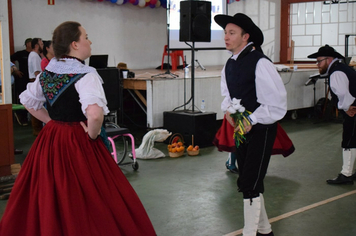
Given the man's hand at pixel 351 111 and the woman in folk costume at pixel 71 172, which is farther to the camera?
the man's hand at pixel 351 111

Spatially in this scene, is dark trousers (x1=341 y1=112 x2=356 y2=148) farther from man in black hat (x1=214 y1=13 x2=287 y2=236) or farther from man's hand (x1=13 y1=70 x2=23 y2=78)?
man's hand (x1=13 y1=70 x2=23 y2=78)

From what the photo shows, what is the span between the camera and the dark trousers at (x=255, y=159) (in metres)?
2.74

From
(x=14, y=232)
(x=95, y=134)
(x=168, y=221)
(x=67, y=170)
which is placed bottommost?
(x=168, y=221)

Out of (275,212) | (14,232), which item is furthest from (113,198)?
(275,212)

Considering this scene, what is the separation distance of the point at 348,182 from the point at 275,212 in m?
1.12

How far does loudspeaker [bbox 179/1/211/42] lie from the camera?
19.8 ft

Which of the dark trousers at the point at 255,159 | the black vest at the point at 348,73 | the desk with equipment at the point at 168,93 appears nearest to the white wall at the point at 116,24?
the desk with equipment at the point at 168,93

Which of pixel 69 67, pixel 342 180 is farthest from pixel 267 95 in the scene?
pixel 342 180

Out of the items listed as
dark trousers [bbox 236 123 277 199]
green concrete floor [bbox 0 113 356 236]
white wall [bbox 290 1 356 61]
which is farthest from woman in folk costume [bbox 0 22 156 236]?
white wall [bbox 290 1 356 61]

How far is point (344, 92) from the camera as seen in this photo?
4.16 m

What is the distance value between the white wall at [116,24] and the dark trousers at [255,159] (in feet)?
21.0

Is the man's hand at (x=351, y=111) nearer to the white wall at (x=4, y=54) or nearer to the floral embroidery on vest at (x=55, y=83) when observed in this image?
the floral embroidery on vest at (x=55, y=83)

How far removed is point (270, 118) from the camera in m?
2.64

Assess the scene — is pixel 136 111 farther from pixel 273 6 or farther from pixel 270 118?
pixel 270 118
